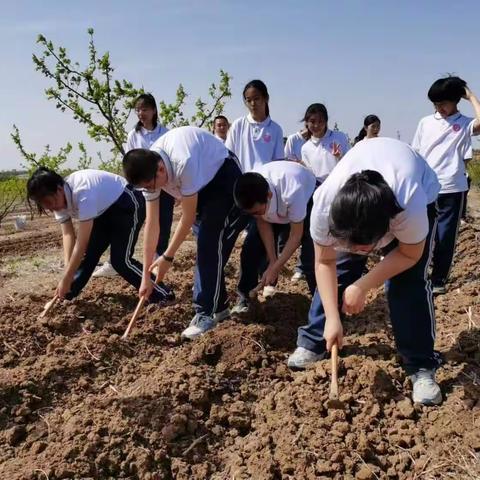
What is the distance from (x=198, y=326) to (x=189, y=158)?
1097mm

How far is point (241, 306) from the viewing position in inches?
155

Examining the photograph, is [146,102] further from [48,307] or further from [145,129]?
[48,307]

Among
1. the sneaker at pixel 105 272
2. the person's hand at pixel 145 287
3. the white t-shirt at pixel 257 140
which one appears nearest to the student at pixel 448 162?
the white t-shirt at pixel 257 140

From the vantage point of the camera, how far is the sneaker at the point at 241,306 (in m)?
3.90

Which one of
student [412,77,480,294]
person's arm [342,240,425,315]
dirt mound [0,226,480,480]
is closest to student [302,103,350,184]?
student [412,77,480,294]

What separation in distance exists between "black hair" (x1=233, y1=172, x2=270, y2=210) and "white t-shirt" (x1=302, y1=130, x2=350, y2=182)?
5.53 ft

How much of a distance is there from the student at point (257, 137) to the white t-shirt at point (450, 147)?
121 cm

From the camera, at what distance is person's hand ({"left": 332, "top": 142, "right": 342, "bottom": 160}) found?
4.71 metres

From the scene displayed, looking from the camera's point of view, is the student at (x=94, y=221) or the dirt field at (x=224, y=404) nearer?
the dirt field at (x=224, y=404)

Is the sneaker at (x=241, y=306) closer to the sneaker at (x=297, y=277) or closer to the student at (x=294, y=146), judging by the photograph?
the sneaker at (x=297, y=277)

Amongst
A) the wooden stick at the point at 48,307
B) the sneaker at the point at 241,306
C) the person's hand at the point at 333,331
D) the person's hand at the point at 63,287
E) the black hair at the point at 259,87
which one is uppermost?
the black hair at the point at 259,87

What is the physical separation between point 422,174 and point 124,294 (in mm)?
2762

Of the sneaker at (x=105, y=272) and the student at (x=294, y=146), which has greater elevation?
the student at (x=294, y=146)

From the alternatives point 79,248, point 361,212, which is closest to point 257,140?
point 79,248
